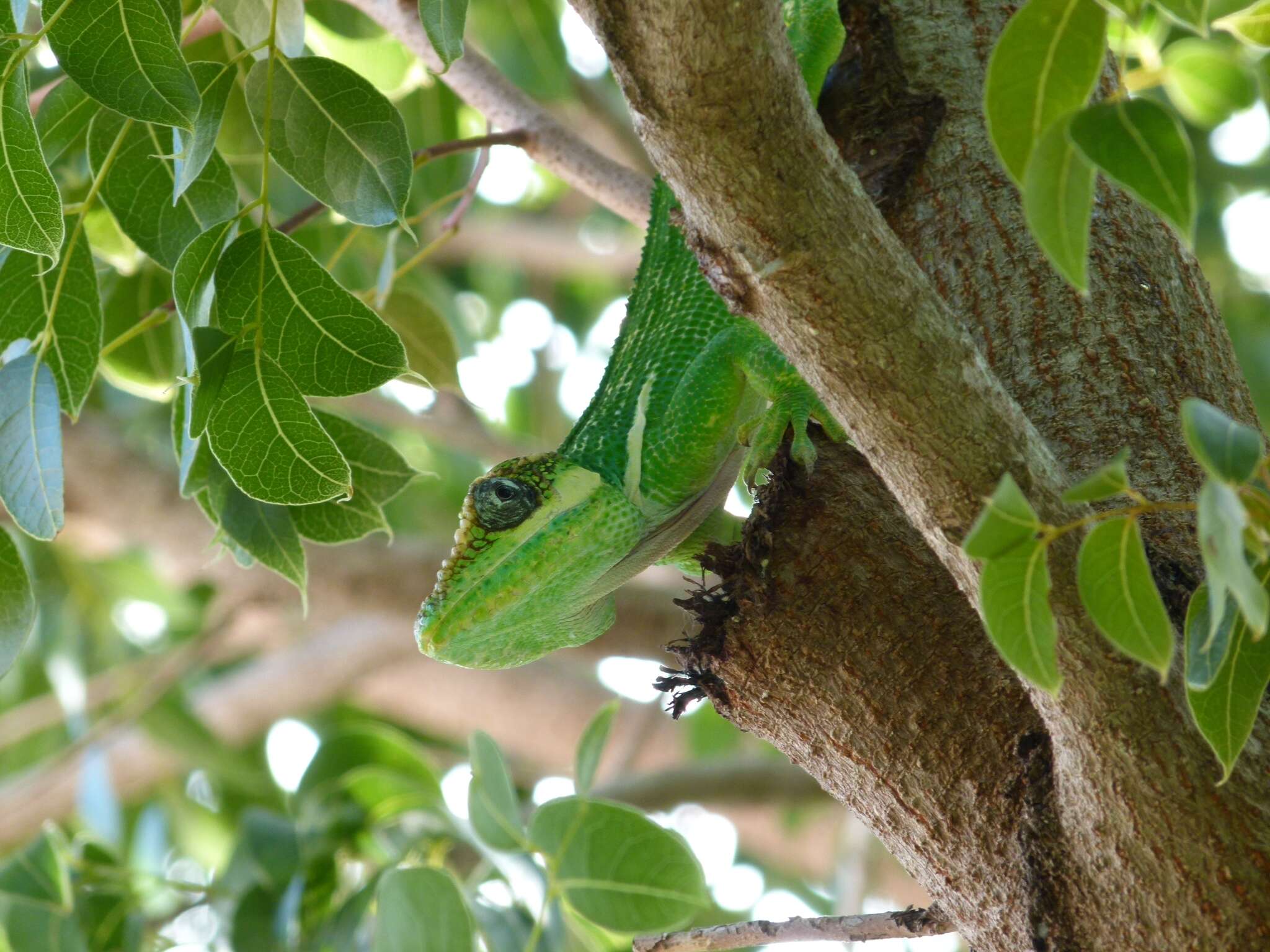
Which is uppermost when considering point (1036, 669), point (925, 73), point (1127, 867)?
point (925, 73)

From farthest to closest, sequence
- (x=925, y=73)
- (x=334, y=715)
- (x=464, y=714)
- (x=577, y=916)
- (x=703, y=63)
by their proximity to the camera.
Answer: (x=334, y=715), (x=464, y=714), (x=577, y=916), (x=925, y=73), (x=703, y=63)

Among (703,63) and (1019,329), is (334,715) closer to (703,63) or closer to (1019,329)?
(1019,329)

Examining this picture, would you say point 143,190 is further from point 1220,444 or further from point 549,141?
point 1220,444

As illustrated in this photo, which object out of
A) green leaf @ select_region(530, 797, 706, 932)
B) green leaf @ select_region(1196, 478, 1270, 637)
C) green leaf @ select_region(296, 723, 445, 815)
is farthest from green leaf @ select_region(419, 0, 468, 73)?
green leaf @ select_region(296, 723, 445, 815)

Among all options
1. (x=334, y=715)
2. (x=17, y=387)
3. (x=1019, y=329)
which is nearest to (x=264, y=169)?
(x=17, y=387)

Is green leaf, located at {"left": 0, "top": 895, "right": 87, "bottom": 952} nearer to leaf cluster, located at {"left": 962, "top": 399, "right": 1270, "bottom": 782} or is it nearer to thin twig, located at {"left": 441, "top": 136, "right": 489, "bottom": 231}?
thin twig, located at {"left": 441, "top": 136, "right": 489, "bottom": 231}

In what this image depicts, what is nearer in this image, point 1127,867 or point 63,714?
point 1127,867

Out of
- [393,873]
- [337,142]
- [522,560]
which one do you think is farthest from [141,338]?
[393,873]

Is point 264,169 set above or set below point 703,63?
below
